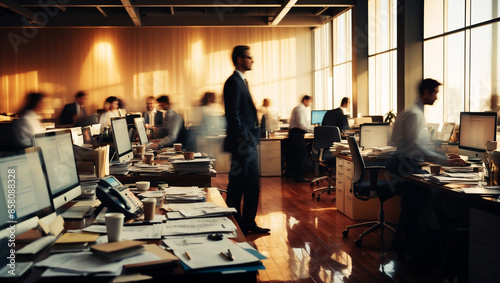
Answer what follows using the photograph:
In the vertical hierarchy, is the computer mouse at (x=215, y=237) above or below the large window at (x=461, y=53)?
below

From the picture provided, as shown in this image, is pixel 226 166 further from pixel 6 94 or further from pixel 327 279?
pixel 6 94

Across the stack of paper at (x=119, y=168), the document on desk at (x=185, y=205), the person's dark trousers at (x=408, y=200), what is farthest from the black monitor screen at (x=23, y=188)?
the person's dark trousers at (x=408, y=200)

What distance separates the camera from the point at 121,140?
3.82 metres

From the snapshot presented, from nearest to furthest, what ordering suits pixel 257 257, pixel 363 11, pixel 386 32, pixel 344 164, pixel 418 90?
1. pixel 257 257
2. pixel 418 90
3. pixel 344 164
4. pixel 386 32
5. pixel 363 11

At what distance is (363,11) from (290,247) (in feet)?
23.1

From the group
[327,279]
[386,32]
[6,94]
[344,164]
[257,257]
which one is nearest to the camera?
[257,257]

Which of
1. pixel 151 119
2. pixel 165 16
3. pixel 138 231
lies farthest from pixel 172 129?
pixel 165 16

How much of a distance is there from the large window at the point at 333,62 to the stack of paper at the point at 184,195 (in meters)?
8.62

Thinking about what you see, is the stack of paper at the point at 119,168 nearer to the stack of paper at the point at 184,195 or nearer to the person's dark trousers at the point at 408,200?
the stack of paper at the point at 184,195

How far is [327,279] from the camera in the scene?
3404 mm

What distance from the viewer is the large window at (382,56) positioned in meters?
8.75

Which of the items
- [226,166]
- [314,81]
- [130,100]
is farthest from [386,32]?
[130,100]

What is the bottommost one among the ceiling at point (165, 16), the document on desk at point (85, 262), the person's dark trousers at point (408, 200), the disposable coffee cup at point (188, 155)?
the person's dark trousers at point (408, 200)

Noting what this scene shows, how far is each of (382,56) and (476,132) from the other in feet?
17.9
